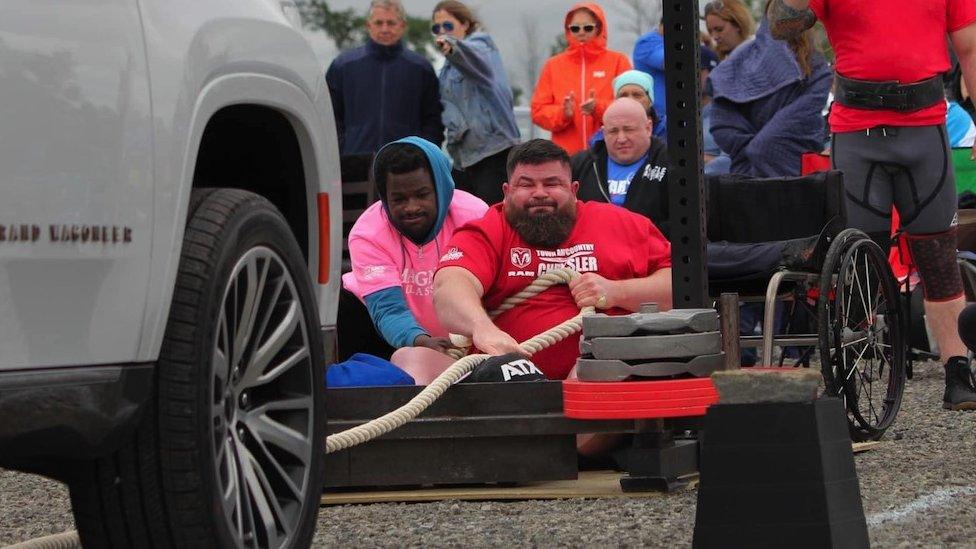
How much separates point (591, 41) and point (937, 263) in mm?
4257

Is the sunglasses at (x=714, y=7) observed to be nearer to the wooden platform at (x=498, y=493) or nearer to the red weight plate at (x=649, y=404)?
the wooden platform at (x=498, y=493)

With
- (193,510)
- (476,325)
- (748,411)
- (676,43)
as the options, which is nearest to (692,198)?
(676,43)

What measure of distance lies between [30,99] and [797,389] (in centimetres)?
179

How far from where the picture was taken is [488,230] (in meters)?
6.93

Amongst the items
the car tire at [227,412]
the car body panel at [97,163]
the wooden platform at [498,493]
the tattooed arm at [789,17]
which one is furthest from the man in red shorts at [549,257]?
the car body panel at [97,163]

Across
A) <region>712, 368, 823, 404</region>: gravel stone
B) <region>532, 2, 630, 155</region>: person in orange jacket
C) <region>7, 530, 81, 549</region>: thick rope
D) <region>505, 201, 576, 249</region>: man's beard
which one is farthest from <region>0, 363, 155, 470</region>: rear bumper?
<region>532, 2, 630, 155</region>: person in orange jacket

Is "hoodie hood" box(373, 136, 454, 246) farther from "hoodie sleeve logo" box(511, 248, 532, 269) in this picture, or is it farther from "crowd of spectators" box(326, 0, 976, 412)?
"hoodie sleeve logo" box(511, 248, 532, 269)

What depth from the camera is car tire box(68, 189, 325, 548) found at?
3.46 metres

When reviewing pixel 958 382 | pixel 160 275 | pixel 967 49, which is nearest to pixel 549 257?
→ pixel 958 382

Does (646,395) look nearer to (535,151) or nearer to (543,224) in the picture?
(543,224)

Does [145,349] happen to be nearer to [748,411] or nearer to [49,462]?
[49,462]

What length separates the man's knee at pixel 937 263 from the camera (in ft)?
27.3

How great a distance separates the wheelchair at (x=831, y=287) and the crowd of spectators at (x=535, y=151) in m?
0.19

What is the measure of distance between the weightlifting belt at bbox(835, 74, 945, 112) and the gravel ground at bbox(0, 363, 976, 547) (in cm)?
174
